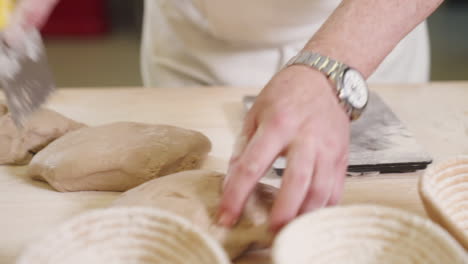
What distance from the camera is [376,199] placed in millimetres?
817

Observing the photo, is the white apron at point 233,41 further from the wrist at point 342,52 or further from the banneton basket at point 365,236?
the banneton basket at point 365,236

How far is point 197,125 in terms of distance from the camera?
104 cm

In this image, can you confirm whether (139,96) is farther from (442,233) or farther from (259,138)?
(442,233)

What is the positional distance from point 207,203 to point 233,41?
522mm

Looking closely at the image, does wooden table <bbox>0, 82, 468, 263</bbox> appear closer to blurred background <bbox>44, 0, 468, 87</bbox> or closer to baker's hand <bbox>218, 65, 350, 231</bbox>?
baker's hand <bbox>218, 65, 350, 231</bbox>

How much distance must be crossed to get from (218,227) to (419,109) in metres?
0.59

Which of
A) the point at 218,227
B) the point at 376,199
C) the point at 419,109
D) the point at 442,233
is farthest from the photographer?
the point at 419,109

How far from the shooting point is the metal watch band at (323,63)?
0.71m

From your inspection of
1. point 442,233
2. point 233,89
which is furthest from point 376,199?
point 233,89

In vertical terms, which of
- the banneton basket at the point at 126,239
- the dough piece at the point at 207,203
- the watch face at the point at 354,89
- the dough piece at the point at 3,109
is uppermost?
the watch face at the point at 354,89

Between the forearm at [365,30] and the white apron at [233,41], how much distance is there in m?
0.31

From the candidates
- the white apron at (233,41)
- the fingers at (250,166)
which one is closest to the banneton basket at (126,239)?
the fingers at (250,166)

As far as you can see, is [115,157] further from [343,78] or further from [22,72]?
[343,78]

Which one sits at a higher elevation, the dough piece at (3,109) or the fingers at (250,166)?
the fingers at (250,166)
